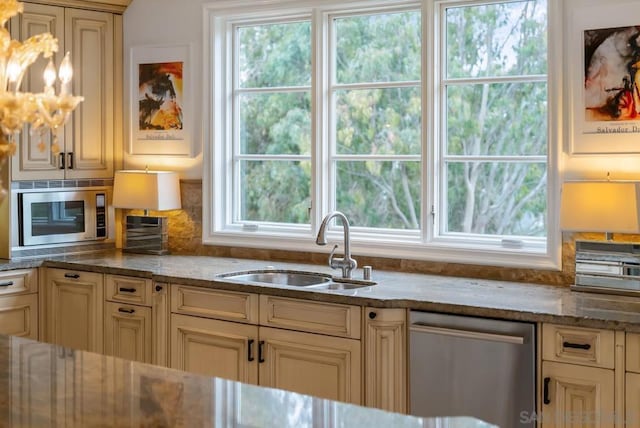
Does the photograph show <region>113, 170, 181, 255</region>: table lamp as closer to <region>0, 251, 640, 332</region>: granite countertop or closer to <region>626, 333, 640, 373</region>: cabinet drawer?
<region>0, 251, 640, 332</region>: granite countertop

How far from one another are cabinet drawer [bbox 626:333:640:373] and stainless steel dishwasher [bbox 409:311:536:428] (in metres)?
0.37

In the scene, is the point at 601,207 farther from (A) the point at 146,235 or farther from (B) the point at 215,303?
(A) the point at 146,235

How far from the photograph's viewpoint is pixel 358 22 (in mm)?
5023

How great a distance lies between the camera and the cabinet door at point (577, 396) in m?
3.45

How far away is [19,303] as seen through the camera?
5.17 metres

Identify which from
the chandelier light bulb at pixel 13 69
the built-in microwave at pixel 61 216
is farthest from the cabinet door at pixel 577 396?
the built-in microwave at pixel 61 216

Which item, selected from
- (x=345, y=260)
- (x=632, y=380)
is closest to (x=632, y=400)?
(x=632, y=380)

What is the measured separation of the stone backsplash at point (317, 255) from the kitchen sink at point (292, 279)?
29 centimetres

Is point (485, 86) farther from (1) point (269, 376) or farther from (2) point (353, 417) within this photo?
(2) point (353, 417)

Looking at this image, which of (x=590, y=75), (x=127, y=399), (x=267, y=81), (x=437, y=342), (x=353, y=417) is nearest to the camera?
(x=353, y=417)

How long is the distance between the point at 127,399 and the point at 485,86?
292cm

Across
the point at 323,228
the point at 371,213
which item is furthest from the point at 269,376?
the point at 371,213

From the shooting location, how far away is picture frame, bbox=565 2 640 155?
159 inches

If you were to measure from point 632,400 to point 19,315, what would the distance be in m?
3.45
